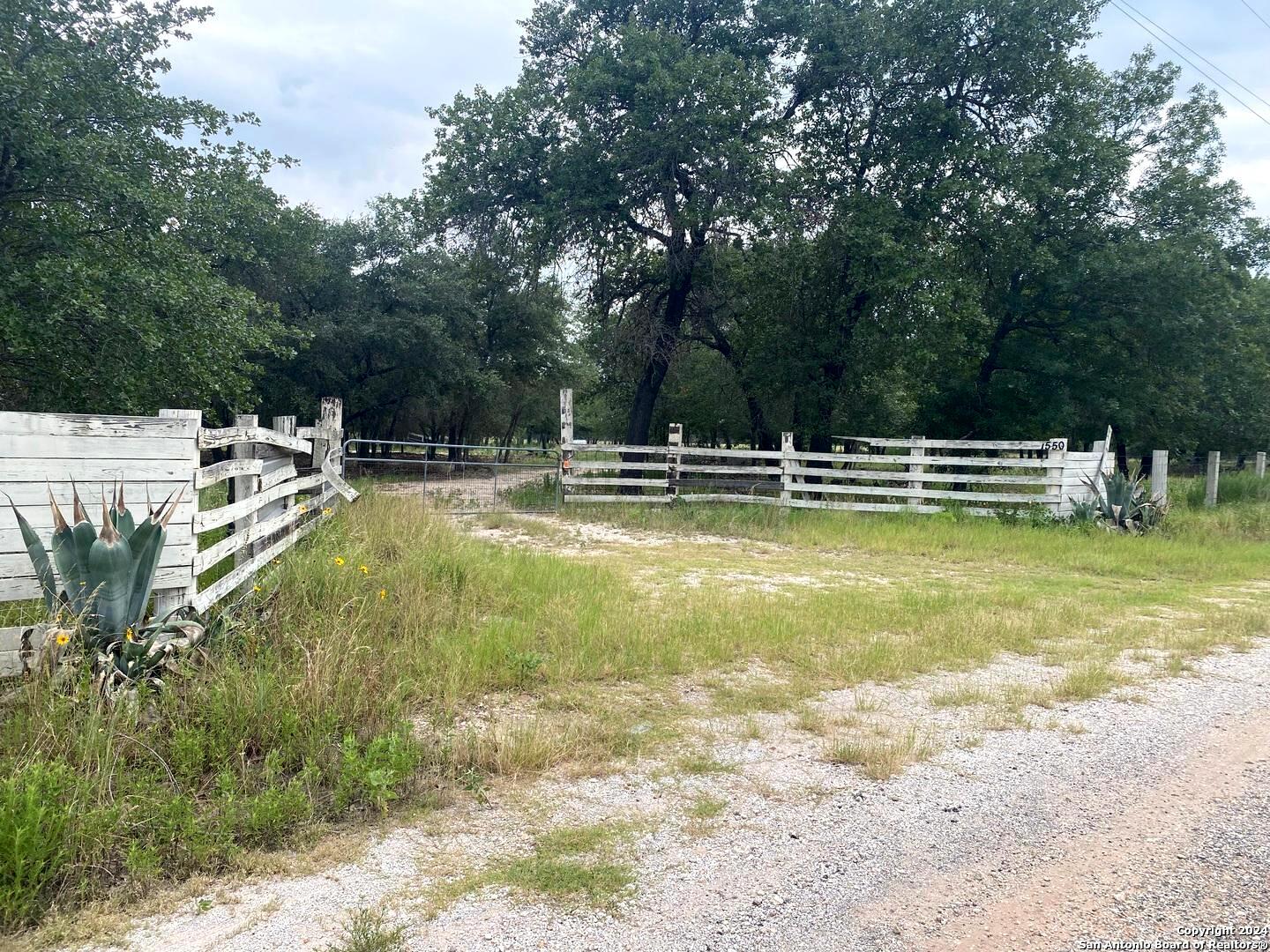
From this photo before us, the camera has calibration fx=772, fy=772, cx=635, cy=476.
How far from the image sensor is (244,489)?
17.9 feet

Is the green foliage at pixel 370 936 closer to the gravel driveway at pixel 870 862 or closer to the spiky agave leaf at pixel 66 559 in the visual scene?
the gravel driveway at pixel 870 862

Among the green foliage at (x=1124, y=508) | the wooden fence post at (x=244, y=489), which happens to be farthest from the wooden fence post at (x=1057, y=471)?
the wooden fence post at (x=244, y=489)

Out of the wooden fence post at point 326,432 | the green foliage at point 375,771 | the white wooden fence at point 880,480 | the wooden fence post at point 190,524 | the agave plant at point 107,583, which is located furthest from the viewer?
the white wooden fence at point 880,480

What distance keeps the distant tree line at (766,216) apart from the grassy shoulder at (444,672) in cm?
748

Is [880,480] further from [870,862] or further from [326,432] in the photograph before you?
[870,862]

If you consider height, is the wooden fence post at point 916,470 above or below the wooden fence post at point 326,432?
below

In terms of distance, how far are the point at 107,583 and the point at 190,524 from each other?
57cm

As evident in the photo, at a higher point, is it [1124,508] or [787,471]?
[787,471]

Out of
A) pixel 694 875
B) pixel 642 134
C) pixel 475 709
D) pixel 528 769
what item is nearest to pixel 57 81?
pixel 642 134

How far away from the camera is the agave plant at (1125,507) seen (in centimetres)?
1204

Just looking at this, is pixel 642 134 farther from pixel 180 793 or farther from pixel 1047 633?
pixel 180 793

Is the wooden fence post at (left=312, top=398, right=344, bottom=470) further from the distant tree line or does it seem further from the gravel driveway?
the gravel driveway

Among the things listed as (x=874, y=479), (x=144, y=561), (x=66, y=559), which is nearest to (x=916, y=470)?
(x=874, y=479)

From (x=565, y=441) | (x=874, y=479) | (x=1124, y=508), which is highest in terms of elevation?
(x=565, y=441)
